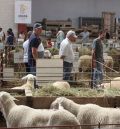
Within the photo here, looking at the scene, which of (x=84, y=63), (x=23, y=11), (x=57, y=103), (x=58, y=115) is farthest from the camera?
(x=23, y=11)

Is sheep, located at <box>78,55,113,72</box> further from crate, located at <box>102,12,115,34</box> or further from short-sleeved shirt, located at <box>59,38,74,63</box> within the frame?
crate, located at <box>102,12,115,34</box>

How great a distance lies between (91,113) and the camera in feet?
21.0

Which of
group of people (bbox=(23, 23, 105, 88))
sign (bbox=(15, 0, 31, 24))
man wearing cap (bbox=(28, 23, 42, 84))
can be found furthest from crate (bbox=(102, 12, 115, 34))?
man wearing cap (bbox=(28, 23, 42, 84))

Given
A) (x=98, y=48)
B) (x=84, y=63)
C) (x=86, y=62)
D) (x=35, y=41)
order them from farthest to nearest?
1. (x=86, y=62)
2. (x=84, y=63)
3. (x=98, y=48)
4. (x=35, y=41)

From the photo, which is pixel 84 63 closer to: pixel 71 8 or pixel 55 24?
pixel 55 24

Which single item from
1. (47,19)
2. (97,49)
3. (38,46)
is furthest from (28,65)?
(47,19)

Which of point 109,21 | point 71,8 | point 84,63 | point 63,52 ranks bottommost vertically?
point 84,63

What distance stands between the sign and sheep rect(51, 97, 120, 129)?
50.4 feet

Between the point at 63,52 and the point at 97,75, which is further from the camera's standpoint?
the point at 97,75

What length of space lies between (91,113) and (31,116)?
2.90ft

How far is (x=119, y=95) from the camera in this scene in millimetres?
7469

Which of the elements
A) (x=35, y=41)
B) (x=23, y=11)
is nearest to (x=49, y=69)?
(x=35, y=41)

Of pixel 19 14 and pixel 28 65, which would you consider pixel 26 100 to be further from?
pixel 19 14

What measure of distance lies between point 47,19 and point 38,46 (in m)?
18.3
